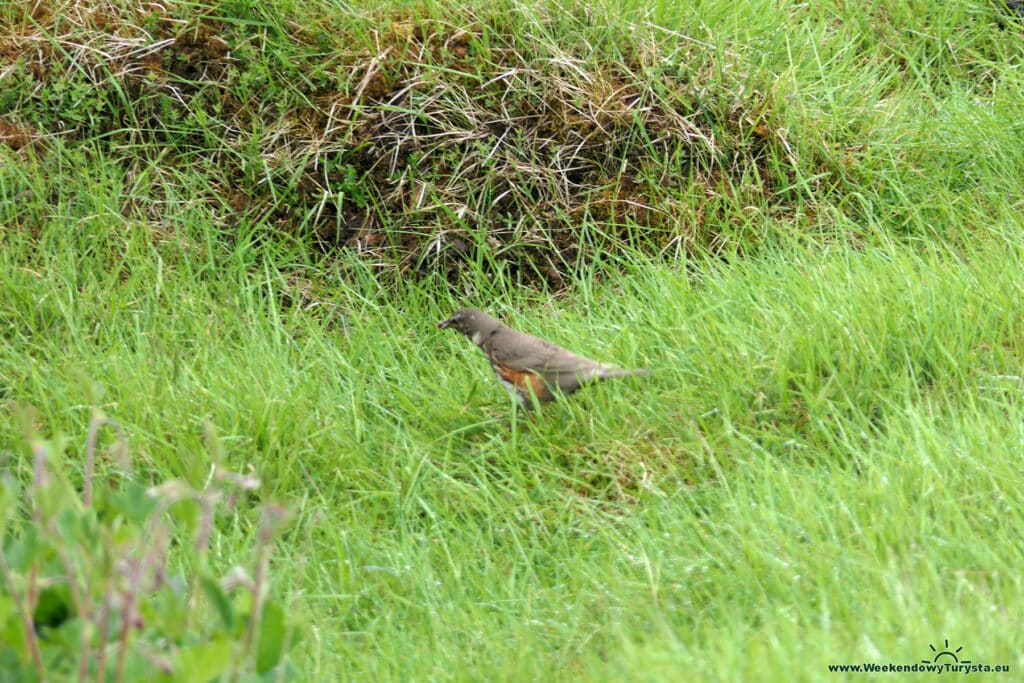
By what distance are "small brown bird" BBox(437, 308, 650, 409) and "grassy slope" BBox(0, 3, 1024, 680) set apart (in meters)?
0.10

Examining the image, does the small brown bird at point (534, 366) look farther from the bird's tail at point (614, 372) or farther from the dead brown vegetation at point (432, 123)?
the dead brown vegetation at point (432, 123)

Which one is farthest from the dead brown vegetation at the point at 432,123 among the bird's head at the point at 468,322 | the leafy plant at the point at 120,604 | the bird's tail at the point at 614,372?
the leafy plant at the point at 120,604

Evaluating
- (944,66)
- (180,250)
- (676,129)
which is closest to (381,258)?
(180,250)

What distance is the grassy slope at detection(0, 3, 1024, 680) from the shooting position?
3.19m

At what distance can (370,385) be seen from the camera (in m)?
4.72

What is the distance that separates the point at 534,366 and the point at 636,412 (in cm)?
42

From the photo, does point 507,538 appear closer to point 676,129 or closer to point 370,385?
point 370,385

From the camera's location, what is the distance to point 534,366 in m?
4.42

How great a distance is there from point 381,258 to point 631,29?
165 cm

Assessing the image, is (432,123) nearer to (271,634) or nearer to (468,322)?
(468,322)

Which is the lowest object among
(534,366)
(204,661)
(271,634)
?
(534,366)

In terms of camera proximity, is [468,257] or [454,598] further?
[468,257]

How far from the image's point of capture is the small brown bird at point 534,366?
434cm

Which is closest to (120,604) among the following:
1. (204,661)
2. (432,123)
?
(204,661)
